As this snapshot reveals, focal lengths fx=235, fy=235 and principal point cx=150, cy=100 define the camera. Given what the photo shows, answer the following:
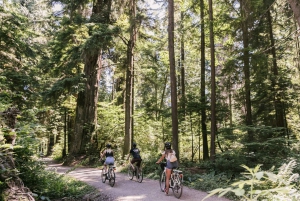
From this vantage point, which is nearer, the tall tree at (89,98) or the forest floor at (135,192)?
the forest floor at (135,192)

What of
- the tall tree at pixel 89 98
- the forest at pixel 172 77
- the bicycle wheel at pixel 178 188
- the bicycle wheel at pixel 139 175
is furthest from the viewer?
the tall tree at pixel 89 98

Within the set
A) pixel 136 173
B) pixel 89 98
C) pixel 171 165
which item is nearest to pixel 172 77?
pixel 136 173

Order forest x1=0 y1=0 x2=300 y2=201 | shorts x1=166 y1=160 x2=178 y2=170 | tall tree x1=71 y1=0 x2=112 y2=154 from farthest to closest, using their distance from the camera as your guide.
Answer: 1. tall tree x1=71 y1=0 x2=112 y2=154
2. forest x1=0 y1=0 x2=300 y2=201
3. shorts x1=166 y1=160 x2=178 y2=170

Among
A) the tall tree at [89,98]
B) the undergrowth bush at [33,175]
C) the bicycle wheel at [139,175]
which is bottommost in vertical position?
the bicycle wheel at [139,175]

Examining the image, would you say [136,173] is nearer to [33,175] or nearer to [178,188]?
[178,188]

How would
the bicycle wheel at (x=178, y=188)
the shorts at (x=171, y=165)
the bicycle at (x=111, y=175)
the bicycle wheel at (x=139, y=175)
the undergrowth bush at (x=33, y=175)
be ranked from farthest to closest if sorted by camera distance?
the bicycle wheel at (x=139, y=175) < the bicycle at (x=111, y=175) < the shorts at (x=171, y=165) < the bicycle wheel at (x=178, y=188) < the undergrowth bush at (x=33, y=175)

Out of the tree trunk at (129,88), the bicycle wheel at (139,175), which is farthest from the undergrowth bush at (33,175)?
the tree trunk at (129,88)

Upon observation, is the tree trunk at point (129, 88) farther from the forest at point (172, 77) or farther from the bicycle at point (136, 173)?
the bicycle at point (136, 173)

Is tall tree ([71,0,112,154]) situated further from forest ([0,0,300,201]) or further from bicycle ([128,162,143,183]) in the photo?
bicycle ([128,162,143,183])

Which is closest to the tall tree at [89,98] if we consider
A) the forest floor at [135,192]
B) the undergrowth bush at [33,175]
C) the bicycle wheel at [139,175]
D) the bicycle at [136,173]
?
the forest floor at [135,192]

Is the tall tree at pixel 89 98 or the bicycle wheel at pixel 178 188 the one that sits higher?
the tall tree at pixel 89 98

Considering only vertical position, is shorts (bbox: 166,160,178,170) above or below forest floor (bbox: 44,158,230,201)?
above

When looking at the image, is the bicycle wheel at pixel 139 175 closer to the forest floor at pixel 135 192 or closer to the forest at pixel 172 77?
the forest floor at pixel 135 192

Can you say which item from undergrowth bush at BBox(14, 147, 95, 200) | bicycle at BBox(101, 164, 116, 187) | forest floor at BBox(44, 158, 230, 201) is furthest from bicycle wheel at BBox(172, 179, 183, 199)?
undergrowth bush at BBox(14, 147, 95, 200)
